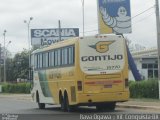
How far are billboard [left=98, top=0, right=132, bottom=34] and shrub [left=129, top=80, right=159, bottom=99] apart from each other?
7.45 meters

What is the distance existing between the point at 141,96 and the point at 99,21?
10.2 m

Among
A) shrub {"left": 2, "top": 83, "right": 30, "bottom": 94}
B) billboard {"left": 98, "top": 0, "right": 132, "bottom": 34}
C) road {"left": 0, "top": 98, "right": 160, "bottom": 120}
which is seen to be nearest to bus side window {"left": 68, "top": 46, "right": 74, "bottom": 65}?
road {"left": 0, "top": 98, "right": 160, "bottom": 120}

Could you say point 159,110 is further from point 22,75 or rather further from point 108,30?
point 22,75

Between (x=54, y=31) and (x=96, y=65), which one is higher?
(x=54, y=31)

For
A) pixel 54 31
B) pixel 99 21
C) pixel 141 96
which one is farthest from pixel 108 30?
pixel 54 31

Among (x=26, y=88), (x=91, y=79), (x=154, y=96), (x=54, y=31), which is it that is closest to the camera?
(x=91, y=79)

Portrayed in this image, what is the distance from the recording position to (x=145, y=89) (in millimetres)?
38688

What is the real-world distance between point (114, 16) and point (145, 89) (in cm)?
1008

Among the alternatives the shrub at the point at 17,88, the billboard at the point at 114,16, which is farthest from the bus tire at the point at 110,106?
the shrub at the point at 17,88

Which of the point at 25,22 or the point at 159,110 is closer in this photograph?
the point at 159,110

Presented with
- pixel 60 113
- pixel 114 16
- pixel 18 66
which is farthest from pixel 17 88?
pixel 60 113

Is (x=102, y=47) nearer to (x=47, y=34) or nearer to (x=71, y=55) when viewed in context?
(x=71, y=55)

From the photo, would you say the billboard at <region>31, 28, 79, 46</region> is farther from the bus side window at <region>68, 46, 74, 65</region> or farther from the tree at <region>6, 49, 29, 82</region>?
the bus side window at <region>68, 46, 74, 65</region>

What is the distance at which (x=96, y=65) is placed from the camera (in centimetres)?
2644
